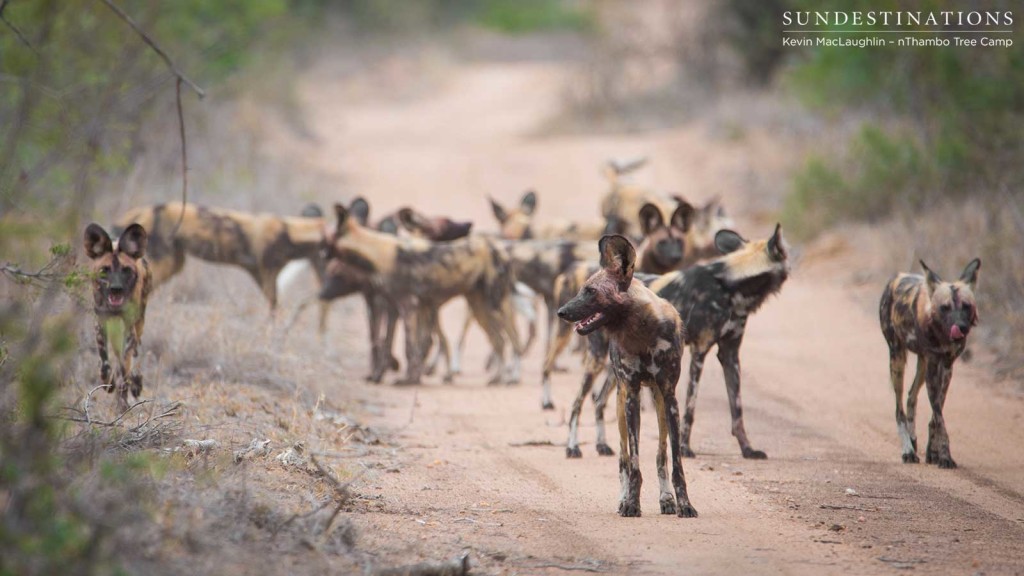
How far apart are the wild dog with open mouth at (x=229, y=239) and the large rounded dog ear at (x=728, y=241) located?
405 centimetres

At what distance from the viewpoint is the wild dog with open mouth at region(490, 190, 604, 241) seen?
10.7m

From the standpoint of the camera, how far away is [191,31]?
16938 millimetres

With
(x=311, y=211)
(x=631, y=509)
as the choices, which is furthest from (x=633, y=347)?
(x=311, y=211)

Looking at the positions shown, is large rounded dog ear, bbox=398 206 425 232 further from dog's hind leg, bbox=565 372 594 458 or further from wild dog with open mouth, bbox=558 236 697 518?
wild dog with open mouth, bbox=558 236 697 518

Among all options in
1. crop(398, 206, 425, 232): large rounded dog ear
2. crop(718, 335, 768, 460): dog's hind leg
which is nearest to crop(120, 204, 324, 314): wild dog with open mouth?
crop(398, 206, 425, 232): large rounded dog ear

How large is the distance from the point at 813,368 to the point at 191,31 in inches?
429

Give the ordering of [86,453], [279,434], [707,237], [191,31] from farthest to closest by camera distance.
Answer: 1. [191,31]
2. [707,237]
3. [279,434]
4. [86,453]

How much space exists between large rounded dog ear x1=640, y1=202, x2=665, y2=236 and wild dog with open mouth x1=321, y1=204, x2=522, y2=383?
1.44 metres

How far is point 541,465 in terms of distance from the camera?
6336 mm

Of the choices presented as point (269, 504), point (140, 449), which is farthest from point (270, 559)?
point (140, 449)

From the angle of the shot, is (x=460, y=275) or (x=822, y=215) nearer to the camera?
(x=460, y=275)

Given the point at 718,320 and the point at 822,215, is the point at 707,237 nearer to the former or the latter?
the point at 718,320

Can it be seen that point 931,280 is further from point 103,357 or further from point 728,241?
point 103,357

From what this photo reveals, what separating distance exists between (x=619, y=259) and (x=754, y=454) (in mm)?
1912
